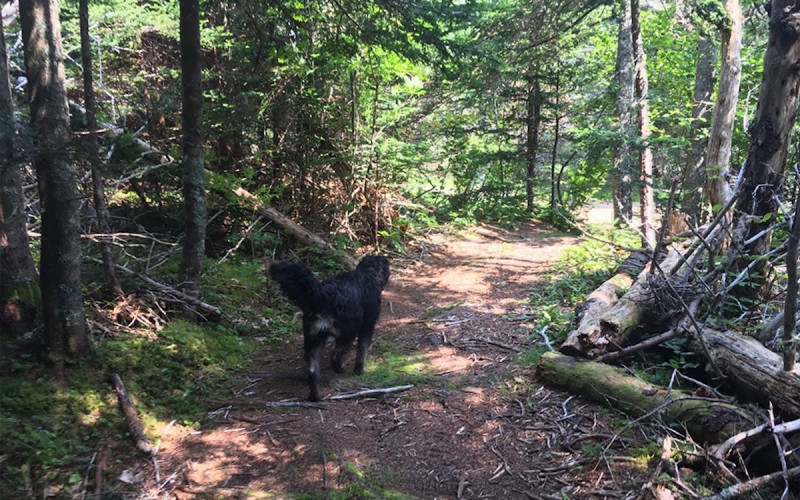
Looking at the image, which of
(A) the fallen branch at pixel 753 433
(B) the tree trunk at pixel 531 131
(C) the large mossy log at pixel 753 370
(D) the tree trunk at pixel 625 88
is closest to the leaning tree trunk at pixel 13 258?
(A) the fallen branch at pixel 753 433

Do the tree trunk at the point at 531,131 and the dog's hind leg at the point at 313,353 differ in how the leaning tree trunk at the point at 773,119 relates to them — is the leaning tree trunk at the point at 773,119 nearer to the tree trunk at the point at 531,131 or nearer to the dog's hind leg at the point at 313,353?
the dog's hind leg at the point at 313,353

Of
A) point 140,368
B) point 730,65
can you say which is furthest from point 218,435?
point 730,65

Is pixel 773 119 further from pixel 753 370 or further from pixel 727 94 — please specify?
pixel 753 370

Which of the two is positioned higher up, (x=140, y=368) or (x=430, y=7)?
(x=430, y=7)

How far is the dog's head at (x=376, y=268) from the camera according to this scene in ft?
20.4

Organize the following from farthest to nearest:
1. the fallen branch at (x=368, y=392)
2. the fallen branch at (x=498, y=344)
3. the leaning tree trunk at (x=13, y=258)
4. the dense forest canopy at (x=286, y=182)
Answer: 1. the fallen branch at (x=498, y=344)
2. the fallen branch at (x=368, y=392)
3. the leaning tree trunk at (x=13, y=258)
4. the dense forest canopy at (x=286, y=182)

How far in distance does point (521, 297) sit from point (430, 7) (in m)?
5.25

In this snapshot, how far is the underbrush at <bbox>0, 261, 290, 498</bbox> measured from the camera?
324 cm

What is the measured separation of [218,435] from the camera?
4.17m

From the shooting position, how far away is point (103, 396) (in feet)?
13.5

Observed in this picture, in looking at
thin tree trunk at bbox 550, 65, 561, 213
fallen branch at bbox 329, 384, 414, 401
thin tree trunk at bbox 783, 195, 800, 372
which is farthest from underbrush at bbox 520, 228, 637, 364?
thin tree trunk at bbox 550, 65, 561, 213

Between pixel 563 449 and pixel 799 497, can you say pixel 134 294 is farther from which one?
pixel 799 497

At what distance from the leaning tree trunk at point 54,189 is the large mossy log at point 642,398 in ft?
16.3

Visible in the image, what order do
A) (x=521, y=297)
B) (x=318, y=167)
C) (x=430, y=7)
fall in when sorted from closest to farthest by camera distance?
(x=430, y=7)
(x=521, y=297)
(x=318, y=167)
